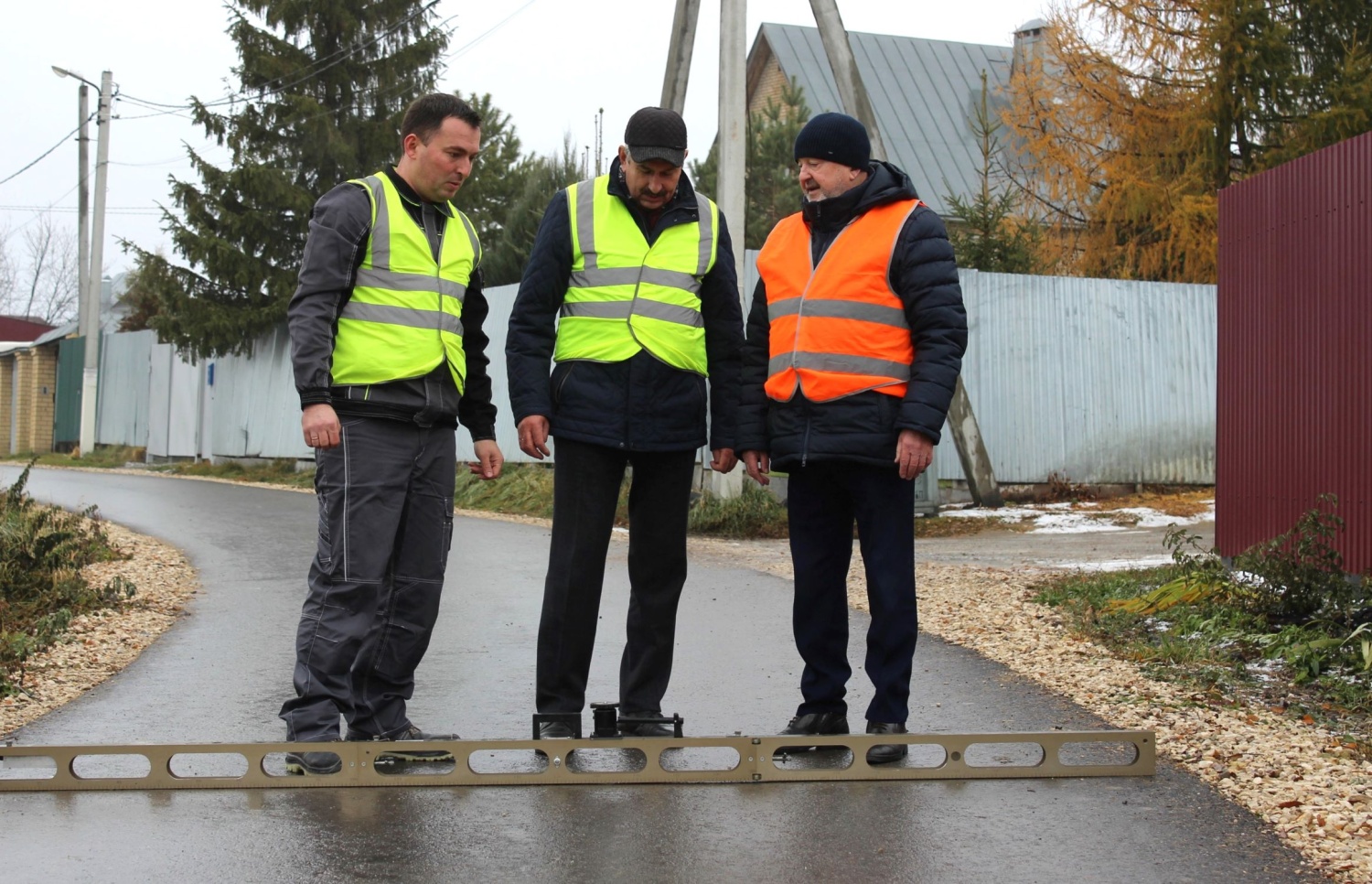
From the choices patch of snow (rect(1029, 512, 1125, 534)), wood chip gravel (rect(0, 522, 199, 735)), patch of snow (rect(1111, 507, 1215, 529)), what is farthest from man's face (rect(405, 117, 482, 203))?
patch of snow (rect(1111, 507, 1215, 529))

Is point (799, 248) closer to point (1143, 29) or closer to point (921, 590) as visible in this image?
point (921, 590)

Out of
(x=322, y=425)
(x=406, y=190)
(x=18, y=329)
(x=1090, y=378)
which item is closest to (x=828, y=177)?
(x=406, y=190)

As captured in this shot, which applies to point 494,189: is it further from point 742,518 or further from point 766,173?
point 742,518

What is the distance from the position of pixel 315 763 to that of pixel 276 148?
25.6m

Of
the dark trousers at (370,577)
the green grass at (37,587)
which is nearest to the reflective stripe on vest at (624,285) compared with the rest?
the dark trousers at (370,577)

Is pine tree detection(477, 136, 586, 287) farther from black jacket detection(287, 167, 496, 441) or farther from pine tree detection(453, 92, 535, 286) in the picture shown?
black jacket detection(287, 167, 496, 441)

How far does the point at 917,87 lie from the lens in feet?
128

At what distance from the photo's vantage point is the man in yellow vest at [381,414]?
484cm

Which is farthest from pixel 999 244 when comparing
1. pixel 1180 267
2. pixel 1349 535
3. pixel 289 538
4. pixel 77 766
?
pixel 77 766

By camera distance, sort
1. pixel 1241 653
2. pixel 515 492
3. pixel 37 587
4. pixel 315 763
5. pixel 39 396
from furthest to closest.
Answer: pixel 39 396 < pixel 515 492 < pixel 37 587 < pixel 1241 653 < pixel 315 763

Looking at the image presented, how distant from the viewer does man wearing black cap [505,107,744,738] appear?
511 cm

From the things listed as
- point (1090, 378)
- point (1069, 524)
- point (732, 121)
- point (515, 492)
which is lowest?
point (1069, 524)

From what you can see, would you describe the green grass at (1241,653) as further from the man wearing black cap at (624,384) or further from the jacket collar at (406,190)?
the jacket collar at (406,190)

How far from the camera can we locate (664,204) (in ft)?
17.0
